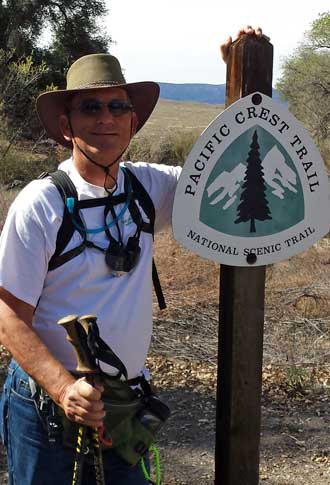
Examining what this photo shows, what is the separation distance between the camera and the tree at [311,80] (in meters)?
20.5

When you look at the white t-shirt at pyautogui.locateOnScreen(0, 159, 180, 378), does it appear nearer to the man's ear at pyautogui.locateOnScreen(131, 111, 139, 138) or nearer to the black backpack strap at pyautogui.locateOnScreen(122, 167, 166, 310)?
the black backpack strap at pyautogui.locateOnScreen(122, 167, 166, 310)

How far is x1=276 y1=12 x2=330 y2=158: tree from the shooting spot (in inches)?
808

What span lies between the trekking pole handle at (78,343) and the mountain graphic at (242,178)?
0.76 m

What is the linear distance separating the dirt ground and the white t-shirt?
887 millimetres

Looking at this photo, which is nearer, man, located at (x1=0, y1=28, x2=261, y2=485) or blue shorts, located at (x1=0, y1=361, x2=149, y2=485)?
man, located at (x1=0, y1=28, x2=261, y2=485)

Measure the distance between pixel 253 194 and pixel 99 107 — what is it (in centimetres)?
62

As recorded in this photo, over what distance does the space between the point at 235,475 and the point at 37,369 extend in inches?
39.3

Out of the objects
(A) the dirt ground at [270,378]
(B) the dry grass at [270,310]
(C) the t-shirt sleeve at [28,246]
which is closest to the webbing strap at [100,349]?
(C) the t-shirt sleeve at [28,246]

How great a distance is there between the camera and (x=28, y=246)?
1.74 meters

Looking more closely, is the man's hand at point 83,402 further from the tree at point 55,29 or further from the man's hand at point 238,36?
the tree at point 55,29

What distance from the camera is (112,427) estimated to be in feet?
6.14

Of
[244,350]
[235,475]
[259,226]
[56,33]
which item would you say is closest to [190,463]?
[235,475]

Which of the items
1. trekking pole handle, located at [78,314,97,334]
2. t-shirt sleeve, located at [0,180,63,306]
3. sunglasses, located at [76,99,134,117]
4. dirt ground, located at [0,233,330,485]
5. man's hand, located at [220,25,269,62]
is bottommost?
dirt ground, located at [0,233,330,485]

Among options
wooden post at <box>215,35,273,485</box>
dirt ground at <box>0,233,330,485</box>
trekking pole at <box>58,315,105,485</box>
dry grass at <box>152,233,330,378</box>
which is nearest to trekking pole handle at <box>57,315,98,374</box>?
trekking pole at <box>58,315,105,485</box>
